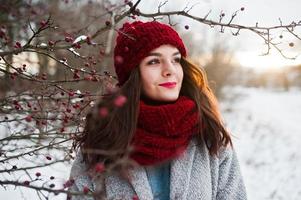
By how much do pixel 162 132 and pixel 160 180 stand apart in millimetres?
230

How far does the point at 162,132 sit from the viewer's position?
2.00 m

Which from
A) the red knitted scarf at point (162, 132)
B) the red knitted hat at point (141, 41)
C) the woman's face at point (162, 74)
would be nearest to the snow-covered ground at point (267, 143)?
the red knitted scarf at point (162, 132)

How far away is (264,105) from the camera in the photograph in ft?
54.8

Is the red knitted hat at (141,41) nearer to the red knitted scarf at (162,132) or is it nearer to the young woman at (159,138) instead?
the young woman at (159,138)

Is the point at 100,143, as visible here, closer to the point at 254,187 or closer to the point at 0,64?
the point at 0,64

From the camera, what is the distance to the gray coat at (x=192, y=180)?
1939 millimetres

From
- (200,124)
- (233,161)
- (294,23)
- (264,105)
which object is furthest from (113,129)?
(264,105)

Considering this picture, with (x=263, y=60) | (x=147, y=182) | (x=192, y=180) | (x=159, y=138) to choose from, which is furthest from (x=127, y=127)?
(x=263, y=60)

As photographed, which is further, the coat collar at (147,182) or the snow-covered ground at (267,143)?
the snow-covered ground at (267,143)

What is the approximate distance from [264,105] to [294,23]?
49.5 feet

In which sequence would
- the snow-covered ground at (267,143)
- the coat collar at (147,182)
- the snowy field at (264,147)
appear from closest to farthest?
the coat collar at (147,182) → the snowy field at (264,147) → the snow-covered ground at (267,143)

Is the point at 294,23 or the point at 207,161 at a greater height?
the point at 294,23

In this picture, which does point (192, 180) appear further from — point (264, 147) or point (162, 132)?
point (264, 147)

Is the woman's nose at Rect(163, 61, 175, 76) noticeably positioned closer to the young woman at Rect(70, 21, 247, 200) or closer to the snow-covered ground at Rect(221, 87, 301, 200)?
the young woman at Rect(70, 21, 247, 200)
